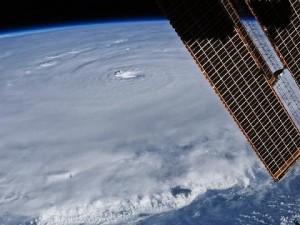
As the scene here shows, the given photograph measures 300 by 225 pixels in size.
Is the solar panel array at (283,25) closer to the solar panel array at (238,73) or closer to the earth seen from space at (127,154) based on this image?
the solar panel array at (238,73)

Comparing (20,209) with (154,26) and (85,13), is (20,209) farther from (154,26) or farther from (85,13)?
(154,26)

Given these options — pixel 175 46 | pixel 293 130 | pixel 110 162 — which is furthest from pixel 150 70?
pixel 293 130

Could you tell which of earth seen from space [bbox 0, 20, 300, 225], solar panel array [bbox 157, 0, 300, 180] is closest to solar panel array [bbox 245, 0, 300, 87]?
solar panel array [bbox 157, 0, 300, 180]

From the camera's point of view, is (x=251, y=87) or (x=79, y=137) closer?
(x=251, y=87)

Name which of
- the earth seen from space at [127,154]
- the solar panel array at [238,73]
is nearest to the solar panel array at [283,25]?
the solar panel array at [238,73]

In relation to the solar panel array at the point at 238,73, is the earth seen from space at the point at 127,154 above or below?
below

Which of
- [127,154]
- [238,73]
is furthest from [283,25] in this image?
[127,154]

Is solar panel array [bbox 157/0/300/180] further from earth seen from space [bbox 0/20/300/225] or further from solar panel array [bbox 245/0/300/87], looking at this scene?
earth seen from space [bbox 0/20/300/225]
